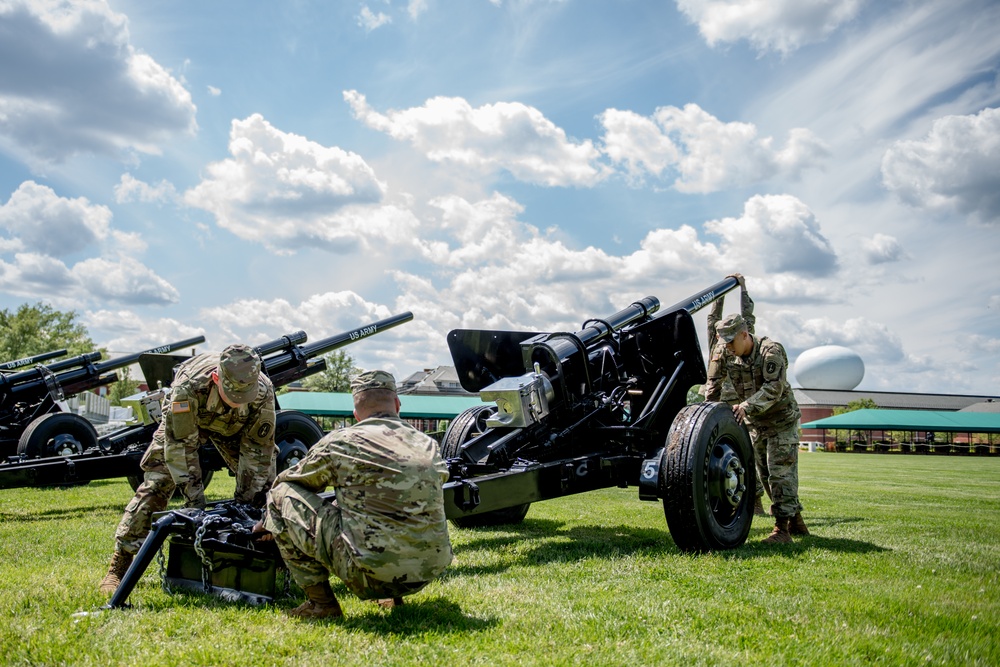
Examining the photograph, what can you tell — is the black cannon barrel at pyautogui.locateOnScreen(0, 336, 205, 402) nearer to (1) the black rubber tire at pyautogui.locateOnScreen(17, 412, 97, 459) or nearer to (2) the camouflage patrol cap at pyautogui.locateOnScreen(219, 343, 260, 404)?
(1) the black rubber tire at pyautogui.locateOnScreen(17, 412, 97, 459)

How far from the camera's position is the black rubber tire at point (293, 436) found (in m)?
8.53

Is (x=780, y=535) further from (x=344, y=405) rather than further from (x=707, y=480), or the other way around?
(x=344, y=405)

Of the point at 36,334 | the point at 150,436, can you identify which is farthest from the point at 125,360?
the point at 36,334

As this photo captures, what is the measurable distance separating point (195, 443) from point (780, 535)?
174 inches

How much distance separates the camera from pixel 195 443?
470cm

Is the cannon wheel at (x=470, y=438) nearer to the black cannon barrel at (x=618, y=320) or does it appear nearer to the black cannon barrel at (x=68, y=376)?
the black cannon barrel at (x=618, y=320)

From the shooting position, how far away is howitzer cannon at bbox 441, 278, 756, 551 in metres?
5.29

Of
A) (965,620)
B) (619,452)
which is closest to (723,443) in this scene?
(619,452)

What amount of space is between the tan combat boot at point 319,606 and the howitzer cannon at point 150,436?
13.8 feet

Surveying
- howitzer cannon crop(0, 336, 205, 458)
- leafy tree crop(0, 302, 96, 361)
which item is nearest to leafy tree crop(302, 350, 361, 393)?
leafy tree crop(0, 302, 96, 361)

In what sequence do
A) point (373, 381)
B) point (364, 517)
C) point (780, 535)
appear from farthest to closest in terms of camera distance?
1. point (780, 535)
2. point (373, 381)
3. point (364, 517)

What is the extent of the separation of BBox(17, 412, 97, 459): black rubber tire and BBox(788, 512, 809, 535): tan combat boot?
8142 millimetres

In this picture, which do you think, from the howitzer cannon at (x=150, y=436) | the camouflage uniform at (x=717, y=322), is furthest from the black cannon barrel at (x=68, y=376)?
the camouflage uniform at (x=717, y=322)

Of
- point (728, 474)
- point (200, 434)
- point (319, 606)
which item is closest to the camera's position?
point (319, 606)
